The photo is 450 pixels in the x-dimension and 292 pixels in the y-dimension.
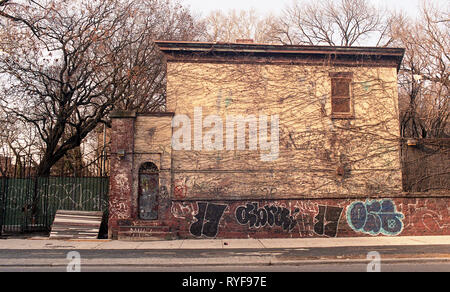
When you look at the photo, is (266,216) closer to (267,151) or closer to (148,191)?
(267,151)

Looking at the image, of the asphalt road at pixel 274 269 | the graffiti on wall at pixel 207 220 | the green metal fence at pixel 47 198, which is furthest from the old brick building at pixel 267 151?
the asphalt road at pixel 274 269

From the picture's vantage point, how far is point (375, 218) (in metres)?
14.2

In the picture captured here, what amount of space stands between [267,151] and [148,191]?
517 centimetres

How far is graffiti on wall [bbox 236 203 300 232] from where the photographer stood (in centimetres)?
1393

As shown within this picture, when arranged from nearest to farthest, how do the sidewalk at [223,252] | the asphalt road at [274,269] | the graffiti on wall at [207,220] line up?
the asphalt road at [274,269] < the sidewalk at [223,252] < the graffiti on wall at [207,220]

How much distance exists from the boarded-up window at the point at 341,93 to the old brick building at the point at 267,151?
0.14 ft

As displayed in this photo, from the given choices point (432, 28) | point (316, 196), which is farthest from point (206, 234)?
point (432, 28)

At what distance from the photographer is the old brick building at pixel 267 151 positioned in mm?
13977

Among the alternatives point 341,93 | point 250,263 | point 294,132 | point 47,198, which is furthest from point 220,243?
point 341,93

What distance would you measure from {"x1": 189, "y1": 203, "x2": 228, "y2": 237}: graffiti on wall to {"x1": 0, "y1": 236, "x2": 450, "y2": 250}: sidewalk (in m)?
0.50

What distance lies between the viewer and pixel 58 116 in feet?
54.9

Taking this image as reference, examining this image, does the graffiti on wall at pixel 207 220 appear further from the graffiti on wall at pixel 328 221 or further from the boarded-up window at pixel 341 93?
the boarded-up window at pixel 341 93

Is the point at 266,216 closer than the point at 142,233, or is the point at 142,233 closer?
the point at 142,233

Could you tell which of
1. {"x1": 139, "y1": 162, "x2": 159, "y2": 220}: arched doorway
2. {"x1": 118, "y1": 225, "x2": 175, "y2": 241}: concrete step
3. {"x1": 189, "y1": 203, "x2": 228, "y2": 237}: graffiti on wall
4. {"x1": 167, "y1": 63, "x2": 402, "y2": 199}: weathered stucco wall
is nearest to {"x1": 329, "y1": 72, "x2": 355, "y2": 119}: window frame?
{"x1": 167, "y1": 63, "x2": 402, "y2": 199}: weathered stucco wall
